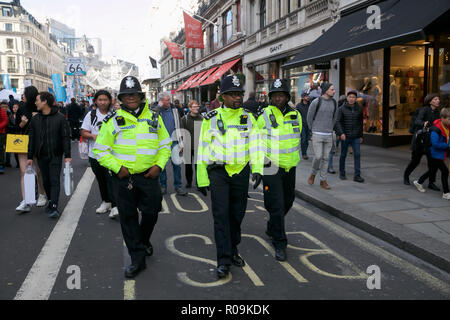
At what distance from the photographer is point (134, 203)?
13.5 feet

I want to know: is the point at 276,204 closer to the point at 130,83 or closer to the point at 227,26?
the point at 130,83

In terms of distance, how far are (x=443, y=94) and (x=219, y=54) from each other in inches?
847

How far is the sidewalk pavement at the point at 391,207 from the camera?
15.5ft

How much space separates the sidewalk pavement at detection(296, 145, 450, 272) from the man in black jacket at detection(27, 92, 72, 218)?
13.5 feet

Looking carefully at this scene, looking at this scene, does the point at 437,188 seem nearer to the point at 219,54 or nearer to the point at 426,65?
the point at 426,65

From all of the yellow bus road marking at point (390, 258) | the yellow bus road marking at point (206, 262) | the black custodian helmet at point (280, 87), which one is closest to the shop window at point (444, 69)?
the yellow bus road marking at point (390, 258)

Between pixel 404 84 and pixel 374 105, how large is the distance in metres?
1.18

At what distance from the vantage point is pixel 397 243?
4895 millimetres

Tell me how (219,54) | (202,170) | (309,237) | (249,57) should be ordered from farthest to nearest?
1. (219,54)
2. (249,57)
3. (309,237)
4. (202,170)

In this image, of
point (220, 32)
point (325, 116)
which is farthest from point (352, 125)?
point (220, 32)

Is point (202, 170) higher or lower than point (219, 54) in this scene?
lower

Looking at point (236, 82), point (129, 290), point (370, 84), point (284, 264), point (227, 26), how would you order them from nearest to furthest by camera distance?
point (129, 290)
point (236, 82)
point (284, 264)
point (370, 84)
point (227, 26)

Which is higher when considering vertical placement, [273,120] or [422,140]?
[273,120]

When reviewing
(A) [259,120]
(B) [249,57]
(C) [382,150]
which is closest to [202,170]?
(A) [259,120]
